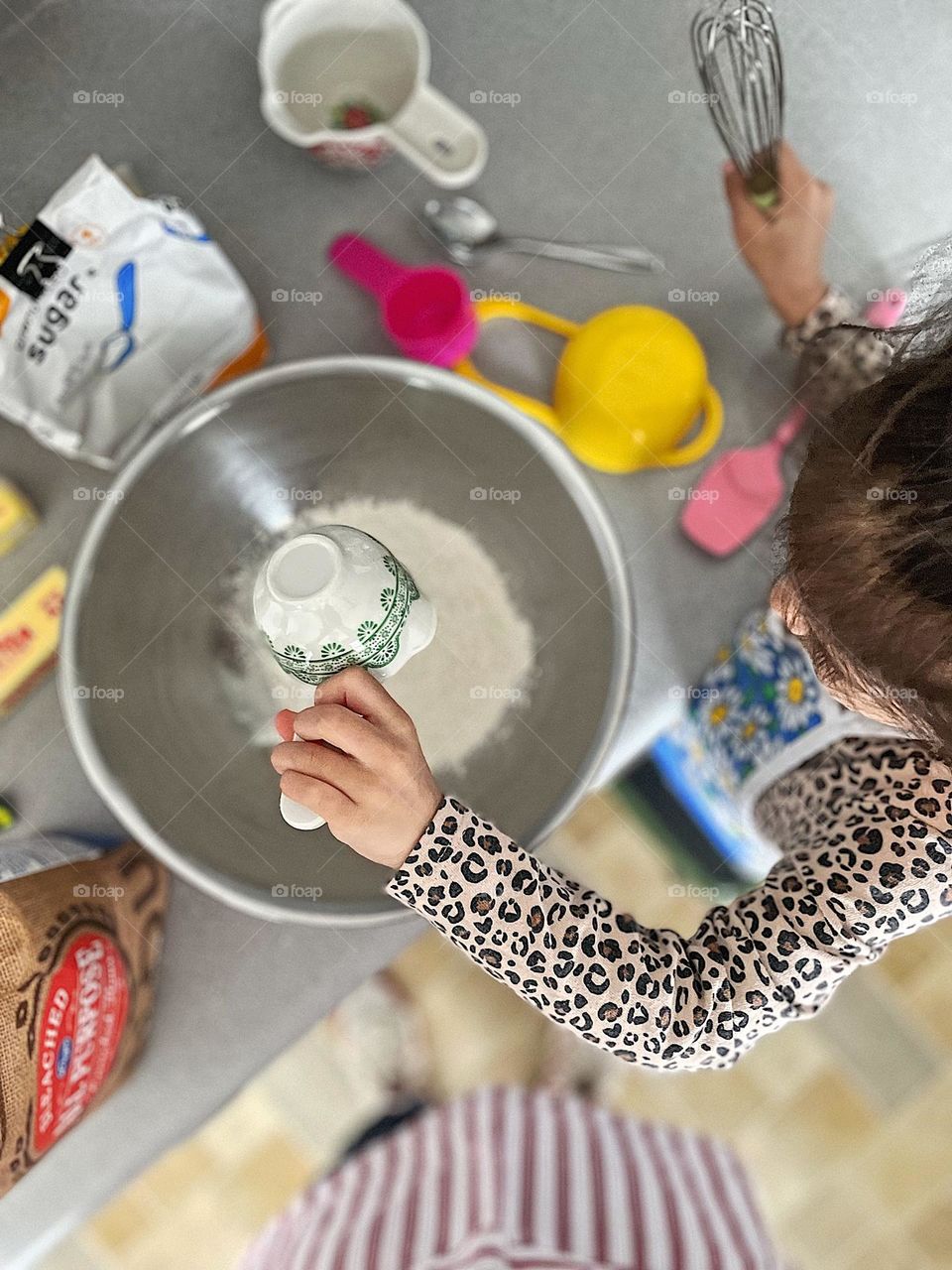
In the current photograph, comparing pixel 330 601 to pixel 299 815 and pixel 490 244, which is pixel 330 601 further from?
pixel 490 244

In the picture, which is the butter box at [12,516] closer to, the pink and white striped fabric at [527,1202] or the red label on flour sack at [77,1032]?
the red label on flour sack at [77,1032]

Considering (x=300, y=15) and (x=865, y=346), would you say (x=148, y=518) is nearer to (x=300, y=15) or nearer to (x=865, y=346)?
(x=300, y=15)

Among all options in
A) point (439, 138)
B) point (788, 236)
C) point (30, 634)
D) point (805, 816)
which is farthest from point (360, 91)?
point (805, 816)

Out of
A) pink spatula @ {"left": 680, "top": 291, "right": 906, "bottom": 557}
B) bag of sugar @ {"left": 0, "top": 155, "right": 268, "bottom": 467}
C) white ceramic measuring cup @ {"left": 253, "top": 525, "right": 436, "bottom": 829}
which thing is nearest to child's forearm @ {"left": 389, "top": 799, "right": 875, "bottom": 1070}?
white ceramic measuring cup @ {"left": 253, "top": 525, "right": 436, "bottom": 829}

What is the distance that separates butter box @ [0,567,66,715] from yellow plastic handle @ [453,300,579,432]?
30 centimetres

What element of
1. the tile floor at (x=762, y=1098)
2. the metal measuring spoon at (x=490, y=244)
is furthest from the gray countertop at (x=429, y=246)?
the tile floor at (x=762, y=1098)

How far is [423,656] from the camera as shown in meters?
0.52

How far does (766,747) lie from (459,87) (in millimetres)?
503

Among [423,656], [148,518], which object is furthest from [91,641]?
[423,656]

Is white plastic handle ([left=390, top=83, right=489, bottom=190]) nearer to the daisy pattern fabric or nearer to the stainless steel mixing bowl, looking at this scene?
the stainless steel mixing bowl

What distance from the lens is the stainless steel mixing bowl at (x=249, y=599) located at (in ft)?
1.69

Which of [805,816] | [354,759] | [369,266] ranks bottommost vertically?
[354,759]

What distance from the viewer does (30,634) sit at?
Answer: 0.59m

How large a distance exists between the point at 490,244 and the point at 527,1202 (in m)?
0.76
